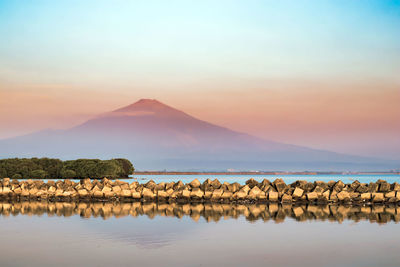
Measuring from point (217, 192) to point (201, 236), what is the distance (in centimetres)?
1104

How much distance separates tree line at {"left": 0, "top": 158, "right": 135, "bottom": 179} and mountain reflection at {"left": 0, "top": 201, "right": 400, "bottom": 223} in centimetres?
4642

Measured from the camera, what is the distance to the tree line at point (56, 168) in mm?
68438

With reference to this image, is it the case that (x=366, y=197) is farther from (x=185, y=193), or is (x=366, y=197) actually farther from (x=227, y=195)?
(x=185, y=193)

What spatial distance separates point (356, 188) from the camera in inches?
1013

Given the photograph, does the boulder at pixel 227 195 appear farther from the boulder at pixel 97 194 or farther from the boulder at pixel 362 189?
the boulder at pixel 97 194

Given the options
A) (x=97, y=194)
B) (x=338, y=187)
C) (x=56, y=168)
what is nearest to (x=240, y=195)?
(x=338, y=187)

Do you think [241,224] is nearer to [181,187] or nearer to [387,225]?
[387,225]

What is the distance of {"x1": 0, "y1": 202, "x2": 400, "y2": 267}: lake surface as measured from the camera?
10.7 metres

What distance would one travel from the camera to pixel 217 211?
67.0 feet

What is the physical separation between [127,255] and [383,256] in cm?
553

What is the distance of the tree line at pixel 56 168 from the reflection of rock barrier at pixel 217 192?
41.3m

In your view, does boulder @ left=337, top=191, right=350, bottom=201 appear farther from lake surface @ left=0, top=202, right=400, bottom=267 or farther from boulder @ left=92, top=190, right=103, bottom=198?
boulder @ left=92, top=190, right=103, bottom=198

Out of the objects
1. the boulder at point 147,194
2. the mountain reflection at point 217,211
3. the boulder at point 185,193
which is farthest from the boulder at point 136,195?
the boulder at point 185,193

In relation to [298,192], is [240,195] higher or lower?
lower
